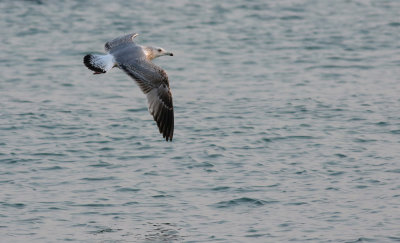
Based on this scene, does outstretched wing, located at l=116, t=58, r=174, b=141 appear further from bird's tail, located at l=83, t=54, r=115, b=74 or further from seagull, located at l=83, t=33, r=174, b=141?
bird's tail, located at l=83, t=54, r=115, b=74

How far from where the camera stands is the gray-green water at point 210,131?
11547mm

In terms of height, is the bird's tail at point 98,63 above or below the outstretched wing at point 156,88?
above

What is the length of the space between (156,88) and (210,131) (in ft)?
9.96

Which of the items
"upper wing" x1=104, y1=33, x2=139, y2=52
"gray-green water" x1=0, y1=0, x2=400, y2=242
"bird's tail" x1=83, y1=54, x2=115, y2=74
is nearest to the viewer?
"gray-green water" x1=0, y1=0, x2=400, y2=242

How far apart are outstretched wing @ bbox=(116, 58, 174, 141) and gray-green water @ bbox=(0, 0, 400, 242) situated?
91 cm

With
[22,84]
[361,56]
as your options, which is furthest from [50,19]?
[361,56]

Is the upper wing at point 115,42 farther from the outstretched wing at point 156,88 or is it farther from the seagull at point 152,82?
the outstretched wing at point 156,88

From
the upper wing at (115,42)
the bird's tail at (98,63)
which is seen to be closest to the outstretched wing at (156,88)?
the bird's tail at (98,63)

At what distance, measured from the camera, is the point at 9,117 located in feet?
52.7

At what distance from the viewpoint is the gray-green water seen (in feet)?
37.9

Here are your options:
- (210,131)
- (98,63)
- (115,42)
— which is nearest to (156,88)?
(98,63)

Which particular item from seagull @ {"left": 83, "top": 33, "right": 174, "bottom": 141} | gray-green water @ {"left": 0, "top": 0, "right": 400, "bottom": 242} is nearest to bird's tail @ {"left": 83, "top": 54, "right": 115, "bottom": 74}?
seagull @ {"left": 83, "top": 33, "right": 174, "bottom": 141}

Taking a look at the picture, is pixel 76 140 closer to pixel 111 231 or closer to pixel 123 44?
pixel 123 44

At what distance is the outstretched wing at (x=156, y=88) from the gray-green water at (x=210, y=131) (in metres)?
0.91
